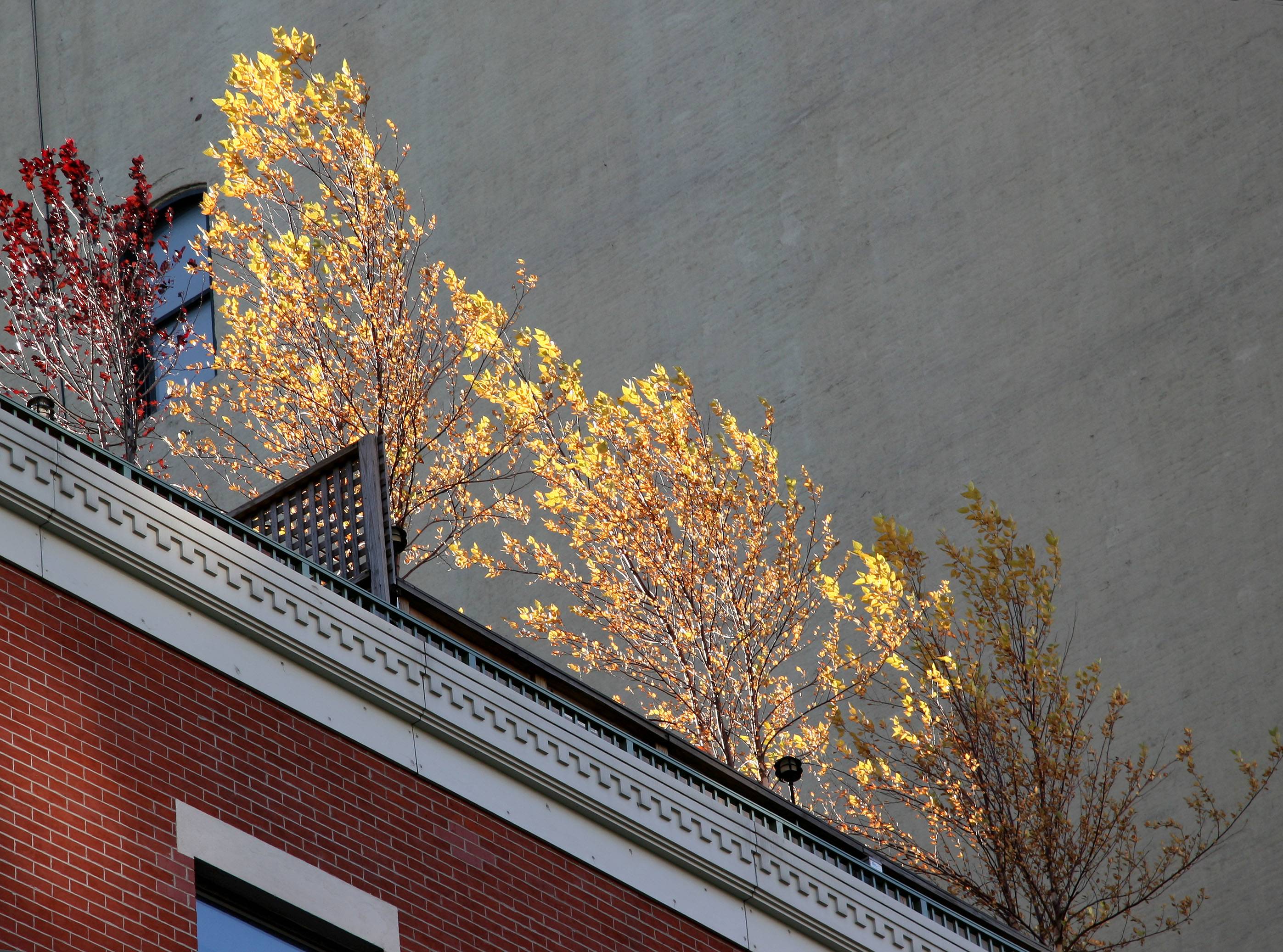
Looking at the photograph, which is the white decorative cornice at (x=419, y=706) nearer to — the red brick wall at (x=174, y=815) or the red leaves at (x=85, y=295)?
the red brick wall at (x=174, y=815)

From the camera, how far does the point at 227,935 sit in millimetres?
10023

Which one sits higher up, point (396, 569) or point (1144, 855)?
point (1144, 855)

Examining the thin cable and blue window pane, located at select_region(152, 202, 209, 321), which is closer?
→ blue window pane, located at select_region(152, 202, 209, 321)

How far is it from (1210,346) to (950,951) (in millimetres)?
14665

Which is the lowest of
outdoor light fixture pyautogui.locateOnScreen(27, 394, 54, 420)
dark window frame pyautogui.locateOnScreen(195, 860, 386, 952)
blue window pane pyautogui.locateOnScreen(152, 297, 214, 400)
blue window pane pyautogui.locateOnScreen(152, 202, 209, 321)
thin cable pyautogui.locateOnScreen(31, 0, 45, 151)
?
dark window frame pyautogui.locateOnScreen(195, 860, 386, 952)

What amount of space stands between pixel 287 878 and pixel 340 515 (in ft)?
10.9

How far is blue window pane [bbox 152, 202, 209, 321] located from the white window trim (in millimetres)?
22824

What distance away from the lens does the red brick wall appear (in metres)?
9.30

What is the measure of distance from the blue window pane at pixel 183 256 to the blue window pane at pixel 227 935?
75.2 ft

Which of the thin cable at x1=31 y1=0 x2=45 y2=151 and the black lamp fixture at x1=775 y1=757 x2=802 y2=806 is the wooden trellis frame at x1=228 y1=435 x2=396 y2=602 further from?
the thin cable at x1=31 y1=0 x2=45 y2=151

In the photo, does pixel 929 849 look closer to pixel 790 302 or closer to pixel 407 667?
pixel 790 302

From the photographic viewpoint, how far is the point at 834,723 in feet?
66.8

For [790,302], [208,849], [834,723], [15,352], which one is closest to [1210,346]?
[790,302]

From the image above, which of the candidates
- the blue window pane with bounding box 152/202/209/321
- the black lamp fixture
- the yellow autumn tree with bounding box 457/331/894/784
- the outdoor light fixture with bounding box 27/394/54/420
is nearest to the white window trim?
the outdoor light fixture with bounding box 27/394/54/420
